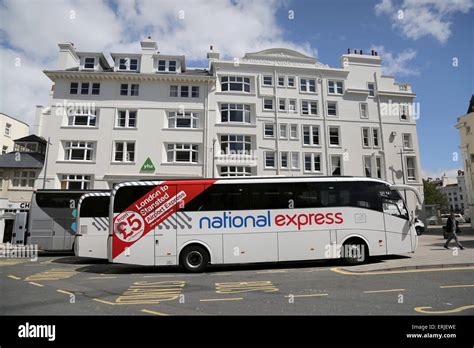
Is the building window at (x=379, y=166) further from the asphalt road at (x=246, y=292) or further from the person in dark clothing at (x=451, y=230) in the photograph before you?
the asphalt road at (x=246, y=292)

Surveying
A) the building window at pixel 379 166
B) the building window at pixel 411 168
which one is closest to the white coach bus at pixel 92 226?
the building window at pixel 379 166

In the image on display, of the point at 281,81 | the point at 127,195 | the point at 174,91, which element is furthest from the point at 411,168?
the point at 127,195

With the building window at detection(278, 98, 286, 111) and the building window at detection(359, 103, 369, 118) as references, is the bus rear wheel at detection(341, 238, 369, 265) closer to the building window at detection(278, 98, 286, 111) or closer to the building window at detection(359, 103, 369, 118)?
the building window at detection(278, 98, 286, 111)

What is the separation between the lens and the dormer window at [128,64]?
31422 mm

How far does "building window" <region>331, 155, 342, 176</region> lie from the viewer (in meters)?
32.6

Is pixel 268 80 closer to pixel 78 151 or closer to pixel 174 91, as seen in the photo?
pixel 174 91

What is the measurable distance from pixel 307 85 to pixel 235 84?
27.0 ft

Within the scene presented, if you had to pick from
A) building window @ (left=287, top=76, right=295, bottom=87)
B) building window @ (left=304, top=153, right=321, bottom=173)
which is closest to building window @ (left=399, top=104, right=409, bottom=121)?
building window @ (left=304, top=153, right=321, bottom=173)

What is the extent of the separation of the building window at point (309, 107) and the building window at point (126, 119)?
17.8 meters

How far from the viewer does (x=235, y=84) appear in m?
32.4

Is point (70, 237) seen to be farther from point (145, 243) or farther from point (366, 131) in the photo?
point (366, 131)

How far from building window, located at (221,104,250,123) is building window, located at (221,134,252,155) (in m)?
1.82
